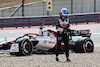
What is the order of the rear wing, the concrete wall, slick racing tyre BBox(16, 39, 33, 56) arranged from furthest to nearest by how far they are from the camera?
the concrete wall → the rear wing → slick racing tyre BBox(16, 39, 33, 56)

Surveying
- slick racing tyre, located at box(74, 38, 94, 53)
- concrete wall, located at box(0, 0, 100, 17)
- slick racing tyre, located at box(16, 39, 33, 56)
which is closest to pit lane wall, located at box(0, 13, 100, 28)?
concrete wall, located at box(0, 0, 100, 17)

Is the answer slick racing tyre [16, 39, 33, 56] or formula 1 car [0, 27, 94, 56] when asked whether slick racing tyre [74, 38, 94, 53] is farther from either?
slick racing tyre [16, 39, 33, 56]

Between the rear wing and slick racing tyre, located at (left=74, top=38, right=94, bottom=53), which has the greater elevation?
the rear wing

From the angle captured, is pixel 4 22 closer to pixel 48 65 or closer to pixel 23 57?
pixel 23 57

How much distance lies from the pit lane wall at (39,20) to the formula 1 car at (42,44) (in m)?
15.1

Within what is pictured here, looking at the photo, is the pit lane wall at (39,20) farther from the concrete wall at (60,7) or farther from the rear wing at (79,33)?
the rear wing at (79,33)

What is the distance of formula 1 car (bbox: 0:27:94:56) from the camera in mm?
9758

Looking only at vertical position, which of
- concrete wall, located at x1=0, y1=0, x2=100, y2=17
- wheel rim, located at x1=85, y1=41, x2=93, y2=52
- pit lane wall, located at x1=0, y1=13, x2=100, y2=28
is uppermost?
concrete wall, located at x1=0, y1=0, x2=100, y2=17

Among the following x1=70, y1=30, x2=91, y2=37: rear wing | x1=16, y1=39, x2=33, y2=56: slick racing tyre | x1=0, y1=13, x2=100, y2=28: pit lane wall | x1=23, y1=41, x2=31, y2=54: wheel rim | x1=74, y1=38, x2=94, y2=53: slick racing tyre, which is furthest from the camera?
x1=0, y1=13, x2=100, y2=28: pit lane wall

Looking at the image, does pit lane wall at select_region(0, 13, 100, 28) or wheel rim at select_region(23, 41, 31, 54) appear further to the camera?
pit lane wall at select_region(0, 13, 100, 28)

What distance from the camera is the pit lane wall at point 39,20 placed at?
25656mm

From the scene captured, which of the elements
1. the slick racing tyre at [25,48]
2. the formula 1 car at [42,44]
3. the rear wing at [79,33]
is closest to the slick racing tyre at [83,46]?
the formula 1 car at [42,44]

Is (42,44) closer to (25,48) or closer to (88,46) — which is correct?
(25,48)

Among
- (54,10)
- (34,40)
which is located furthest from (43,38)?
(54,10)
